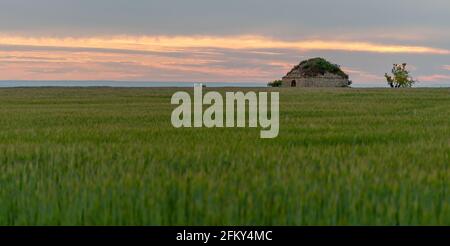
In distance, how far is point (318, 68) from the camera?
95250 mm

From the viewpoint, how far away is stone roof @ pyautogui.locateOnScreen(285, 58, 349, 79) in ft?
313

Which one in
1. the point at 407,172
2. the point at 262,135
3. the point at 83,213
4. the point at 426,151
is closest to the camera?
the point at 83,213

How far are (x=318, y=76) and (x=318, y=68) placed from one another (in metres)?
1.67

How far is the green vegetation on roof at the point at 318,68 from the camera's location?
95.2 meters

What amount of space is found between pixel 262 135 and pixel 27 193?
20.6ft

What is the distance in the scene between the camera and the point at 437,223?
390 centimetres
